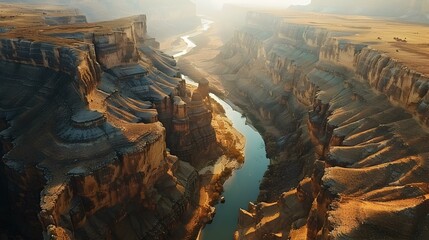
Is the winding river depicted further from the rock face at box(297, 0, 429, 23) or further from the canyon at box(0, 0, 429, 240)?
the rock face at box(297, 0, 429, 23)

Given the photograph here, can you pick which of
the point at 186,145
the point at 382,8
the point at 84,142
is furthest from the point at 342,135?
the point at 382,8

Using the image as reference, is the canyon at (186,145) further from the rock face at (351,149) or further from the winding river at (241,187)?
the winding river at (241,187)

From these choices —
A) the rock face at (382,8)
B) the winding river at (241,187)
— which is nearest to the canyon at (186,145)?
the winding river at (241,187)

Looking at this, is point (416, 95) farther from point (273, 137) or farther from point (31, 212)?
point (31, 212)

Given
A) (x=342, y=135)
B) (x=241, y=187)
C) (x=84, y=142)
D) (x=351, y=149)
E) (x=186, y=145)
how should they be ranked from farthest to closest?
1. (x=186, y=145)
2. (x=241, y=187)
3. (x=342, y=135)
4. (x=84, y=142)
5. (x=351, y=149)

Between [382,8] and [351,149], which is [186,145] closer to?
[351,149]

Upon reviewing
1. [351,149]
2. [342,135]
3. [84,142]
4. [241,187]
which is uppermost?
[351,149]

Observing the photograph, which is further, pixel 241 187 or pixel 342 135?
pixel 241 187
